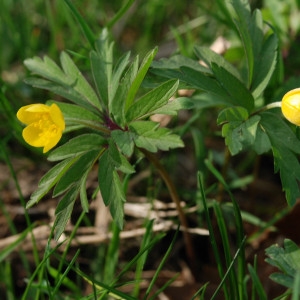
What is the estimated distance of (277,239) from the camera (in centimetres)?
212

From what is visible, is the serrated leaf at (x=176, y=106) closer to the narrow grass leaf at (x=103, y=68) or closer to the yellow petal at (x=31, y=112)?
the narrow grass leaf at (x=103, y=68)

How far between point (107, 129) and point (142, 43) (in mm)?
1448

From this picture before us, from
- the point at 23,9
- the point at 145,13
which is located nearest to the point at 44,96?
the point at 23,9

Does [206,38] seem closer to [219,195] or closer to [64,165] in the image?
[219,195]

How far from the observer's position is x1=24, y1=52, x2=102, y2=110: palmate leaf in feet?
5.26

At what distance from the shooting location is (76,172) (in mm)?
1448

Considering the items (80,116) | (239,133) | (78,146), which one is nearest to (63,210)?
(78,146)

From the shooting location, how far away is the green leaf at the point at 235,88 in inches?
60.2

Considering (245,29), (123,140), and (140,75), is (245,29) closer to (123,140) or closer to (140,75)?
(140,75)

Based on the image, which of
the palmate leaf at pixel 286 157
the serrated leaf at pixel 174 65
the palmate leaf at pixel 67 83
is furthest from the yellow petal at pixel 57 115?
the palmate leaf at pixel 286 157

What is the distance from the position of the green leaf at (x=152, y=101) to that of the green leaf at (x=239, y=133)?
19 centimetres

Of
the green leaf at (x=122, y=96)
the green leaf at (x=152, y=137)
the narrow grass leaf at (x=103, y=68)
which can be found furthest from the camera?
the narrow grass leaf at (x=103, y=68)

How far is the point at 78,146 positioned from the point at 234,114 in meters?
0.45

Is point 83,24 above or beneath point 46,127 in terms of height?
→ above
